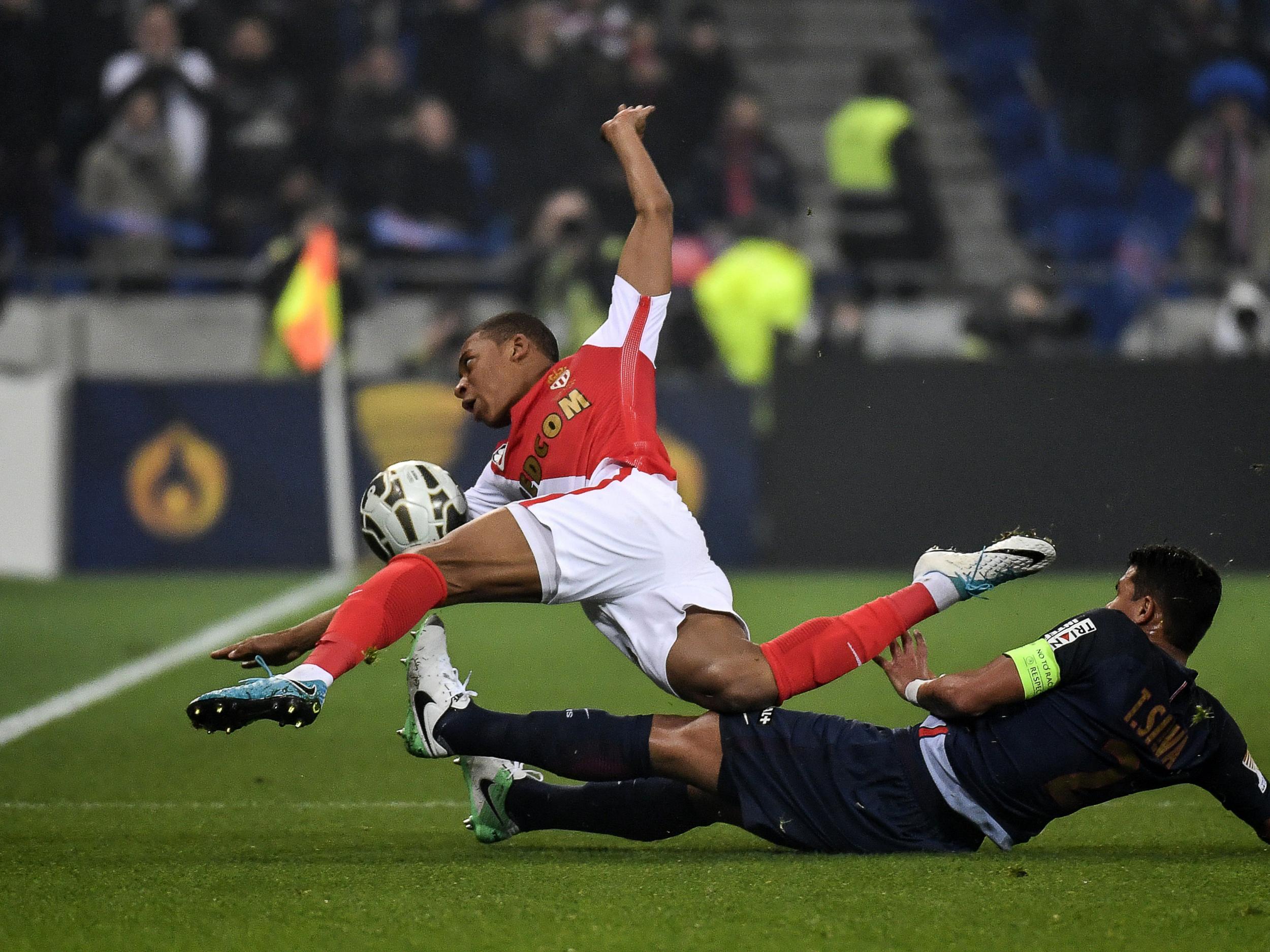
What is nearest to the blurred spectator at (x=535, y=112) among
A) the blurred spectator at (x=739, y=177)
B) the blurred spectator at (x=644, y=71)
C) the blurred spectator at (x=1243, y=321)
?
the blurred spectator at (x=644, y=71)

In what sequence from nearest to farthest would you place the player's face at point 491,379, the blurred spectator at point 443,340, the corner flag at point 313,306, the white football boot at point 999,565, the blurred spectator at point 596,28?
1. the white football boot at point 999,565
2. the player's face at point 491,379
3. the corner flag at point 313,306
4. the blurred spectator at point 443,340
5. the blurred spectator at point 596,28

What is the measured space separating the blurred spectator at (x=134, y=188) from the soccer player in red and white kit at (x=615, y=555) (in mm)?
8697

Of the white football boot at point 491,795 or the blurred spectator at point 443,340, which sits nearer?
the white football boot at point 491,795

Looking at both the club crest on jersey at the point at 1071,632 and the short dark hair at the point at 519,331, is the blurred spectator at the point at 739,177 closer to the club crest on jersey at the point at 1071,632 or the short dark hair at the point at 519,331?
the short dark hair at the point at 519,331

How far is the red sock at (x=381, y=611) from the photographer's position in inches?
→ 169

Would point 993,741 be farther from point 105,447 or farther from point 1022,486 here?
point 105,447

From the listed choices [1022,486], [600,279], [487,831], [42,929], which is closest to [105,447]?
[600,279]

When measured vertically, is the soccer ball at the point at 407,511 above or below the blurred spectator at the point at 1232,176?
below

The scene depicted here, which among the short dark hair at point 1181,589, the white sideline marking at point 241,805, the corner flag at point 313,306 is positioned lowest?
the white sideline marking at point 241,805

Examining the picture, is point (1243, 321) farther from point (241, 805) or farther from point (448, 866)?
point (448, 866)

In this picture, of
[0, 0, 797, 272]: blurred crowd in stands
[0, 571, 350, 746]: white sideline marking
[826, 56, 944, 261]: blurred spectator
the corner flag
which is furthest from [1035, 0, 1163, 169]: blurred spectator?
[0, 571, 350, 746]: white sideline marking

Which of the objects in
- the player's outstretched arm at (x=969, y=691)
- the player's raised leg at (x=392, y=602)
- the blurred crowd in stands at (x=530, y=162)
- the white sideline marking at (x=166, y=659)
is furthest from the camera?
the blurred crowd in stands at (x=530, y=162)

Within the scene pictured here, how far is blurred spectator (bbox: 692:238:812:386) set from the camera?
40.2 ft

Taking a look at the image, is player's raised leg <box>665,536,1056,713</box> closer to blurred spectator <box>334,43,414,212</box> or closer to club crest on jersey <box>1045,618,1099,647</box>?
club crest on jersey <box>1045,618,1099,647</box>
